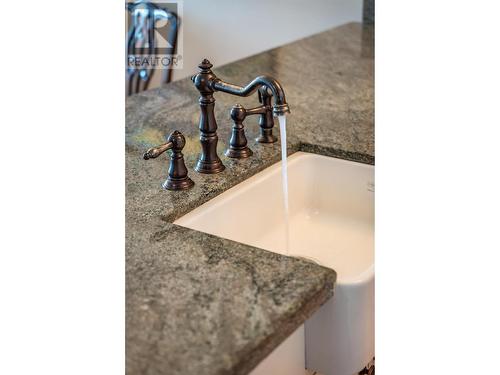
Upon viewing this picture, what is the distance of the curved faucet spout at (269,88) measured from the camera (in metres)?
1.16

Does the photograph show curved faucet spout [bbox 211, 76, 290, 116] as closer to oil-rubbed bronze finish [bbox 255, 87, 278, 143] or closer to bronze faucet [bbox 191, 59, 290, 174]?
bronze faucet [bbox 191, 59, 290, 174]

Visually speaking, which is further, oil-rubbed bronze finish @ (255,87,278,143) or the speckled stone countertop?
oil-rubbed bronze finish @ (255,87,278,143)

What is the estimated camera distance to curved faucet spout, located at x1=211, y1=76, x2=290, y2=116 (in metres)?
1.16

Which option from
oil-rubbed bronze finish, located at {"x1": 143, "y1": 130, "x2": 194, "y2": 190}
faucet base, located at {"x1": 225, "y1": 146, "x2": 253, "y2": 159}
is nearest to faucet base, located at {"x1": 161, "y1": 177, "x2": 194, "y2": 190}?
oil-rubbed bronze finish, located at {"x1": 143, "y1": 130, "x2": 194, "y2": 190}

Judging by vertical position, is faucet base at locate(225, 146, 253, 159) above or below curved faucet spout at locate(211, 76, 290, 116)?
below

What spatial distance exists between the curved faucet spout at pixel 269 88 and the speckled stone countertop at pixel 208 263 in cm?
18

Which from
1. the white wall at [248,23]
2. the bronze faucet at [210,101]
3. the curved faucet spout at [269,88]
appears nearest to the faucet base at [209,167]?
the bronze faucet at [210,101]

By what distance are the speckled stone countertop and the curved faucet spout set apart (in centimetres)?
18

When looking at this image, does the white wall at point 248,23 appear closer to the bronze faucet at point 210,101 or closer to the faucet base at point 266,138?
the faucet base at point 266,138

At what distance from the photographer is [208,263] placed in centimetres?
102

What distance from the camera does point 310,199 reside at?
1.60m
